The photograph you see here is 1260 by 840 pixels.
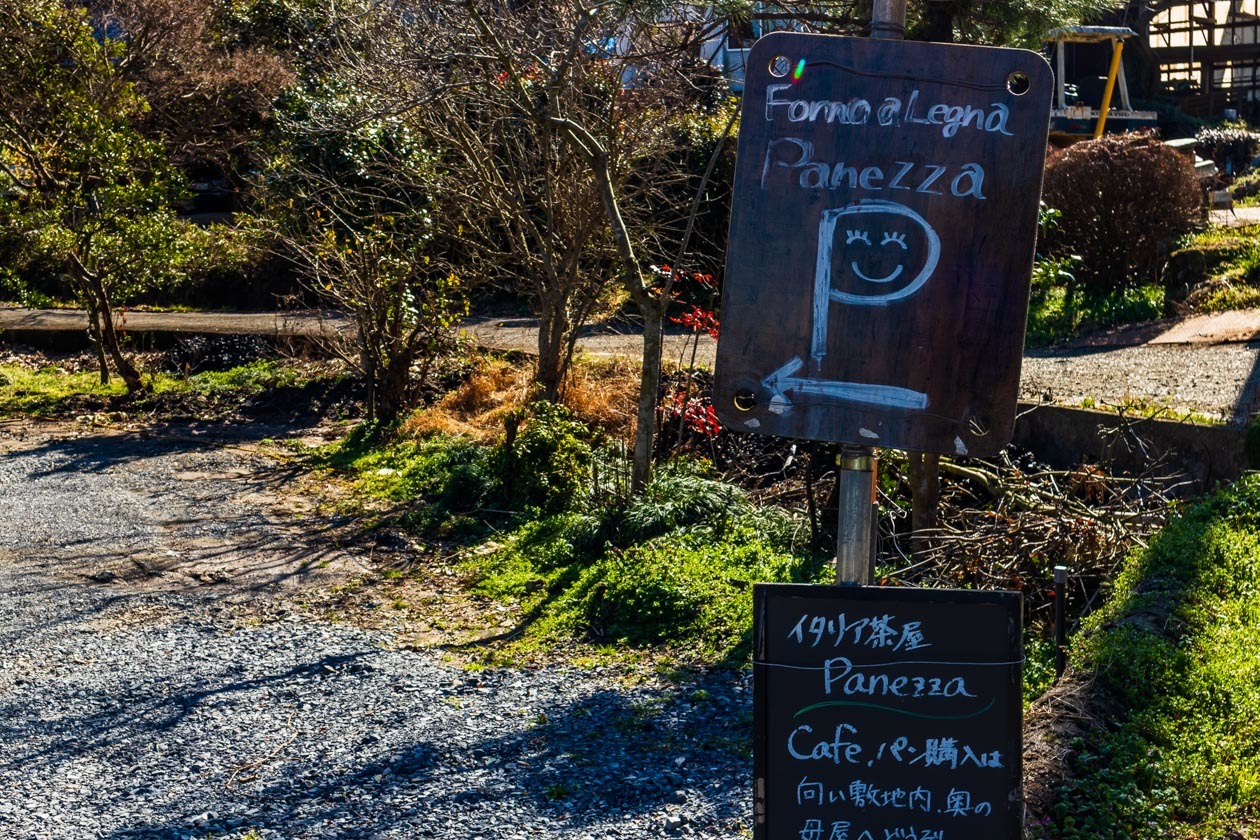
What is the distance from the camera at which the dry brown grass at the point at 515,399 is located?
10586 millimetres

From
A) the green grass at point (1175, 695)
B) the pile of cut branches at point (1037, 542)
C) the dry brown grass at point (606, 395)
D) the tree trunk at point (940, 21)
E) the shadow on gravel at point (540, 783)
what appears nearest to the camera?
the green grass at point (1175, 695)

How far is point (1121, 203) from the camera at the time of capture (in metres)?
13.1

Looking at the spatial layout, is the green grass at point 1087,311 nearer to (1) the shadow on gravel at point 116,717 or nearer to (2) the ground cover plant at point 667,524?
(2) the ground cover plant at point 667,524

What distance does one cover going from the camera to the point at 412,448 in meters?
10.6

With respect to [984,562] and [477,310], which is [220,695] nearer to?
[984,562]

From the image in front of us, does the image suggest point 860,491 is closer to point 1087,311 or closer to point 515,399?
point 515,399

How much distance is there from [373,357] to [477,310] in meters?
4.94

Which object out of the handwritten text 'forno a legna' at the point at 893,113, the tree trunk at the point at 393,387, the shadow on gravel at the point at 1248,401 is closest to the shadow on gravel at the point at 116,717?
the handwritten text 'forno a legna' at the point at 893,113

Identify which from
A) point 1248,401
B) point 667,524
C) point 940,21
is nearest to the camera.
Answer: point 940,21

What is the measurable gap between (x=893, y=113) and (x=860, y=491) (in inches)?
31.8

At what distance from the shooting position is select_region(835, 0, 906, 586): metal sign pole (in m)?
2.74

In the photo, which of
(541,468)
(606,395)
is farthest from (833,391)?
(606,395)

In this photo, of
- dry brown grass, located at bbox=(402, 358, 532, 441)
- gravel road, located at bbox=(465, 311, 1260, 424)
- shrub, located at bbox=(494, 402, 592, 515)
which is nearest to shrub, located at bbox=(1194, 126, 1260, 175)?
gravel road, located at bbox=(465, 311, 1260, 424)

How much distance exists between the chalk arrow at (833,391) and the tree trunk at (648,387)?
4.84 m
